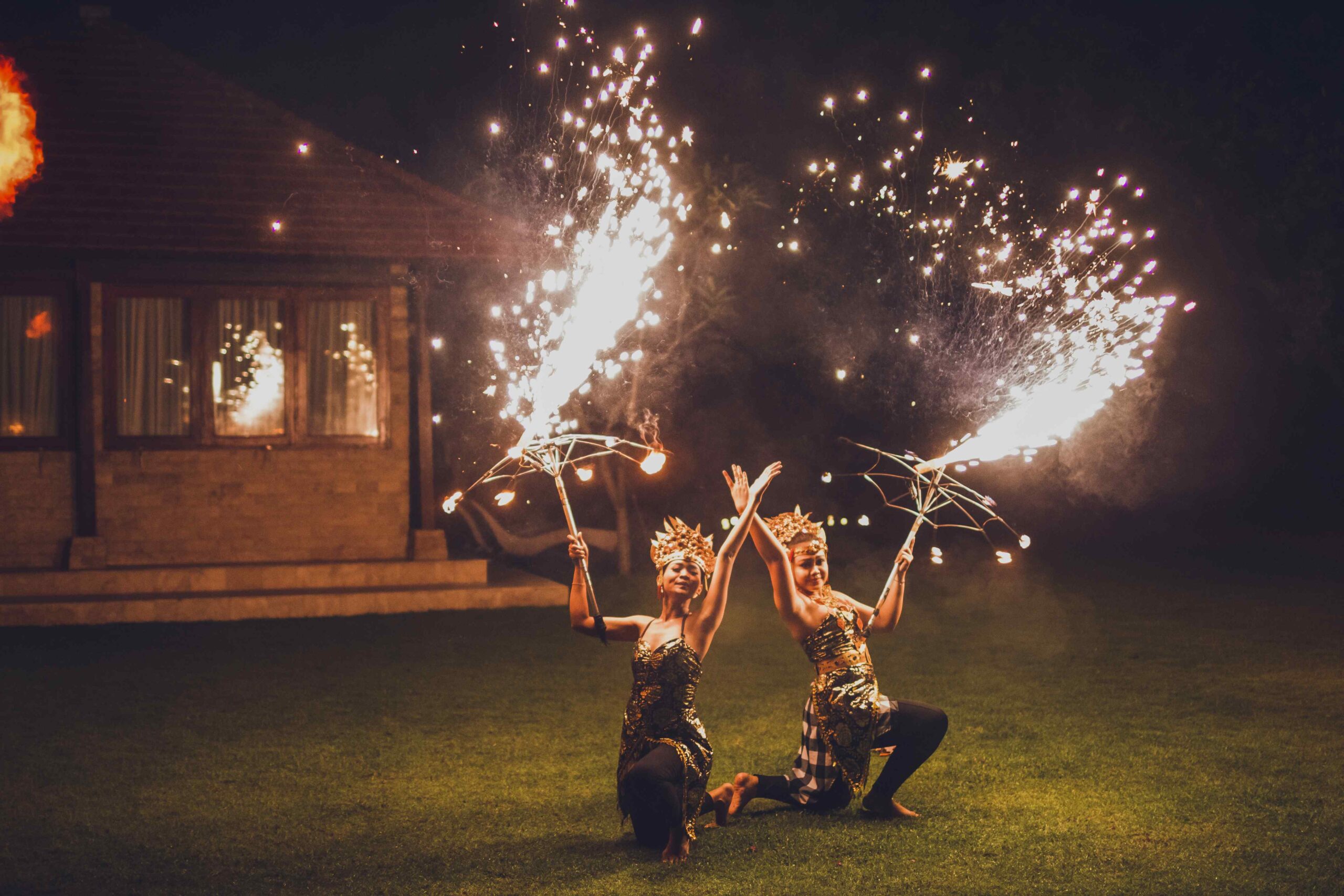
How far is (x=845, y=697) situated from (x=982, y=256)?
37.5 feet

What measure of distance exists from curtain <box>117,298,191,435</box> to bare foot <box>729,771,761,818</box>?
30.4ft

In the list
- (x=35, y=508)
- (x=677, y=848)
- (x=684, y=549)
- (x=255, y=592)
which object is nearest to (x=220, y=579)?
(x=255, y=592)

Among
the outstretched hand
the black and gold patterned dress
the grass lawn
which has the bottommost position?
the grass lawn

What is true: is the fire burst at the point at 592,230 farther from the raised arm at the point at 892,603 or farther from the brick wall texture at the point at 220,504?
the raised arm at the point at 892,603

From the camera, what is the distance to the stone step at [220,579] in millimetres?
11461

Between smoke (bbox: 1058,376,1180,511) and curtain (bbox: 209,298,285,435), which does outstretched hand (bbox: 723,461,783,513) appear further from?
smoke (bbox: 1058,376,1180,511)

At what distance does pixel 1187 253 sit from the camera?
20469mm

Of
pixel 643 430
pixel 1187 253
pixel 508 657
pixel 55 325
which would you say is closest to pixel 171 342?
pixel 55 325

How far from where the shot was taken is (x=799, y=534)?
524 centimetres

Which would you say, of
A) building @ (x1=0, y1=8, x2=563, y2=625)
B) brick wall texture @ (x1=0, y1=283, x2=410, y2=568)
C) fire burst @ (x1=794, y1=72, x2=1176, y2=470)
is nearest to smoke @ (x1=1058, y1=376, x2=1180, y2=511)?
fire burst @ (x1=794, y1=72, x2=1176, y2=470)

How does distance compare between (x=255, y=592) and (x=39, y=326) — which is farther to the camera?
(x=39, y=326)

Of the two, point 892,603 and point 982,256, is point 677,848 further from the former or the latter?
point 982,256

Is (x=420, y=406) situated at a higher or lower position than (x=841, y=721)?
higher

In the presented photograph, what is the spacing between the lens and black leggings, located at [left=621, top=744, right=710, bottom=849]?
14.9 ft
